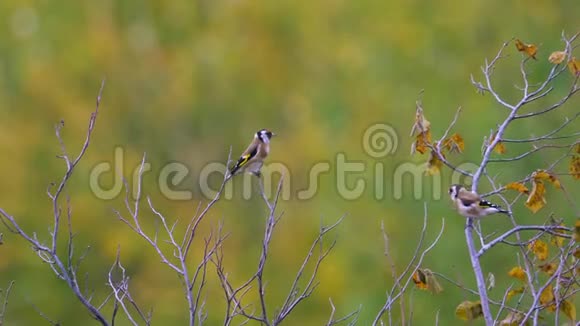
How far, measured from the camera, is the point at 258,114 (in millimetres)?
28078

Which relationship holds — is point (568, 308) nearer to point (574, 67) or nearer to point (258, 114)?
point (574, 67)

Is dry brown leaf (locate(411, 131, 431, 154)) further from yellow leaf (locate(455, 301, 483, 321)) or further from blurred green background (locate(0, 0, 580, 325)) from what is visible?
blurred green background (locate(0, 0, 580, 325))

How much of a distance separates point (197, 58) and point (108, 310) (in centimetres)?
1162

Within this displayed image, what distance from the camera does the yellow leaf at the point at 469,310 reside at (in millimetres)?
4992

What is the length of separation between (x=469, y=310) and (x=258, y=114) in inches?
915

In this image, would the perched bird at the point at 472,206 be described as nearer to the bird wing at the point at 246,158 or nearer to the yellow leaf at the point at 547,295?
the yellow leaf at the point at 547,295

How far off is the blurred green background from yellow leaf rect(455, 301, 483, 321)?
13.0m

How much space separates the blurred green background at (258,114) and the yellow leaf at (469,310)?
13.0 metres

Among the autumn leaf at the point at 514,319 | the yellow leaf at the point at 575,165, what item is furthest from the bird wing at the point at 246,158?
the autumn leaf at the point at 514,319

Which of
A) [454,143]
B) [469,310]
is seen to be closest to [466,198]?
[454,143]

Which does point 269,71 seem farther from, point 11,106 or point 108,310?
point 108,310

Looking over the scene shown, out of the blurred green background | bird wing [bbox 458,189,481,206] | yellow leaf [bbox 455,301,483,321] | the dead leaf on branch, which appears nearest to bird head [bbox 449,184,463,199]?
bird wing [bbox 458,189,481,206]

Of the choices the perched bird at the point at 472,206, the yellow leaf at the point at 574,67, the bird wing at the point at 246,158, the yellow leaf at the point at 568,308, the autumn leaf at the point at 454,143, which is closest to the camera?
the yellow leaf at the point at 568,308

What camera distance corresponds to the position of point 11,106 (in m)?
26.2
